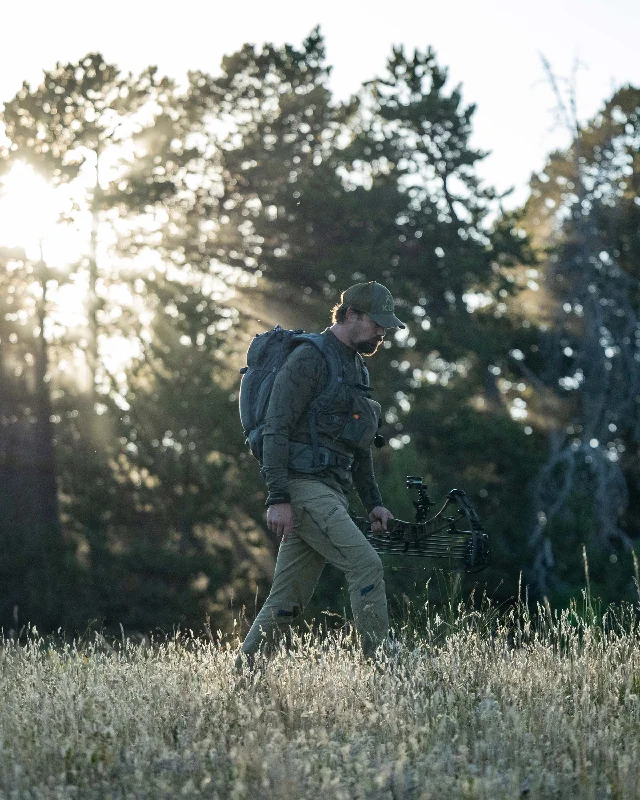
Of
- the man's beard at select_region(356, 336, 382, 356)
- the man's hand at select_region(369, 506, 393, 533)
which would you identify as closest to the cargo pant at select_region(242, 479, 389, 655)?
the man's hand at select_region(369, 506, 393, 533)

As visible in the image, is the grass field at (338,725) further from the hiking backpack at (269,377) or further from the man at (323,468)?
the hiking backpack at (269,377)

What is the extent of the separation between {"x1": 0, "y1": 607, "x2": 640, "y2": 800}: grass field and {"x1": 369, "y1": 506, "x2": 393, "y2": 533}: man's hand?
0.54 meters

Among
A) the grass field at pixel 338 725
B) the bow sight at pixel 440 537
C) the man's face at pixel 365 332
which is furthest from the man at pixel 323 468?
the grass field at pixel 338 725

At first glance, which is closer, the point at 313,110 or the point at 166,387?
the point at 166,387

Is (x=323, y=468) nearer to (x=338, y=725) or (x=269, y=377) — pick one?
(x=269, y=377)

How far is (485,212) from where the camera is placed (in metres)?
26.3

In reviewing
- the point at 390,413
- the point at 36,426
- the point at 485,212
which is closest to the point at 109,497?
the point at 36,426

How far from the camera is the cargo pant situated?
16.1 feet

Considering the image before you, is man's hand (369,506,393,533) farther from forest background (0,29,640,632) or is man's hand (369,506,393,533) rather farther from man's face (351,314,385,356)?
forest background (0,29,640,632)

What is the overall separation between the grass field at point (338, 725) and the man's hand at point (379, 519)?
54 centimetres

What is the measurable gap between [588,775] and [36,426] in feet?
71.3

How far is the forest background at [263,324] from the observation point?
2205cm

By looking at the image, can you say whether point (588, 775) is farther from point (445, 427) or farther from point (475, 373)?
point (475, 373)

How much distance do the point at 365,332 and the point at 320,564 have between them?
3.59 feet
